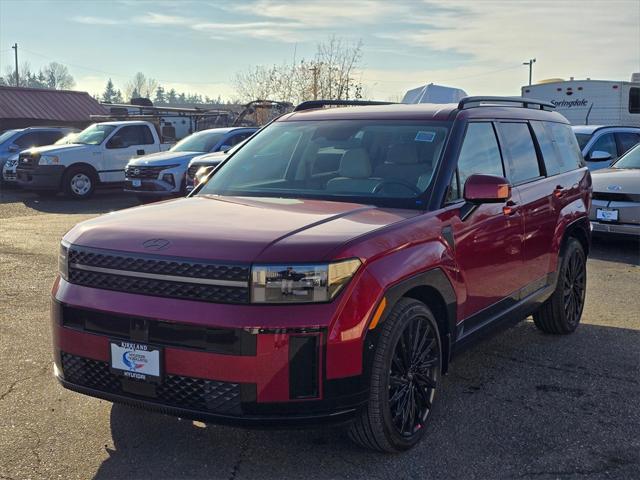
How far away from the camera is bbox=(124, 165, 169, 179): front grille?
14.4 meters

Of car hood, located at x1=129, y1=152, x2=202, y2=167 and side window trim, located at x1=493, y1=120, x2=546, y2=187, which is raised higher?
side window trim, located at x1=493, y1=120, x2=546, y2=187

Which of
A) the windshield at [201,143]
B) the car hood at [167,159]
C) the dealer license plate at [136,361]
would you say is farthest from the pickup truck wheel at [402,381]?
the windshield at [201,143]

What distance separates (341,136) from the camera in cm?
477

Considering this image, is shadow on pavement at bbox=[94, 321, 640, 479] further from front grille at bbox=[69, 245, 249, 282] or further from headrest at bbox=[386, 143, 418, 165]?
headrest at bbox=[386, 143, 418, 165]

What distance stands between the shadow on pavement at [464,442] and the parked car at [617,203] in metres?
5.24

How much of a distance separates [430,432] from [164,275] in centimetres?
180

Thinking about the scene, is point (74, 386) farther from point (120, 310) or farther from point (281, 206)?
point (281, 206)

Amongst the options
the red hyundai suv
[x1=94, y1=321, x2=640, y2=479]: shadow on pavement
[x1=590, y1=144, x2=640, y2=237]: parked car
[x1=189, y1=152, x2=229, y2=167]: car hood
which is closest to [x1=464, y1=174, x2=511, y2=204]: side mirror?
the red hyundai suv

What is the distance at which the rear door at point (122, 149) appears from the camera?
17219 mm

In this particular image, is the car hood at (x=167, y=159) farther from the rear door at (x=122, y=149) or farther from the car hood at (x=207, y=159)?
the rear door at (x=122, y=149)

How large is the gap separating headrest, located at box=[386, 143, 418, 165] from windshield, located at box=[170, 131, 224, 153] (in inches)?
435

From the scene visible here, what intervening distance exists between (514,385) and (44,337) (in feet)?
11.9

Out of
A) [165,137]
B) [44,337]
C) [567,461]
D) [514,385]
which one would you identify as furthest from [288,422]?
[165,137]

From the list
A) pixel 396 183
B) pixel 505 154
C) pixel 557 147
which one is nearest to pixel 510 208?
pixel 505 154
